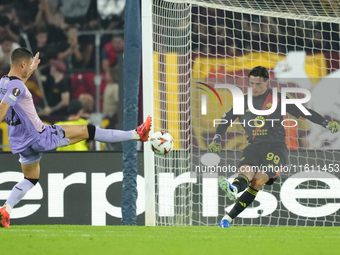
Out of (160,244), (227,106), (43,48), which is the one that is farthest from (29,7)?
(160,244)

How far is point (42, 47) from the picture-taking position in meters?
8.75

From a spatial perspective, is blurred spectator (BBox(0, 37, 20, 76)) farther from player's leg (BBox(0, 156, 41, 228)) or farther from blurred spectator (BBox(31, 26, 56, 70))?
player's leg (BBox(0, 156, 41, 228))

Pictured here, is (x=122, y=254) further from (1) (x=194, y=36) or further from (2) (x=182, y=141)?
(1) (x=194, y=36)

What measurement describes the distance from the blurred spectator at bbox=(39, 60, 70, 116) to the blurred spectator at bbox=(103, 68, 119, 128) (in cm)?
57

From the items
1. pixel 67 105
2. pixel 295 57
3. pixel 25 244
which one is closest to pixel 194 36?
pixel 295 57

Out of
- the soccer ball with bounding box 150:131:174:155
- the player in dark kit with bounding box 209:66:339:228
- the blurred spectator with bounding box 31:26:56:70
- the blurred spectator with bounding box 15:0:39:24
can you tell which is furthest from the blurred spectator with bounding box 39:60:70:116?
the soccer ball with bounding box 150:131:174:155

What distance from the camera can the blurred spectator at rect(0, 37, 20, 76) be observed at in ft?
28.1

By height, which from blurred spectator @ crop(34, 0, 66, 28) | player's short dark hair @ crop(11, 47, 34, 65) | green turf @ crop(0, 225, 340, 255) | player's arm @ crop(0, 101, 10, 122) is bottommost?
green turf @ crop(0, 225, 340, 255)

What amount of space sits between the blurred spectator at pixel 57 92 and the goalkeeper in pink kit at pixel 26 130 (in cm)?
289

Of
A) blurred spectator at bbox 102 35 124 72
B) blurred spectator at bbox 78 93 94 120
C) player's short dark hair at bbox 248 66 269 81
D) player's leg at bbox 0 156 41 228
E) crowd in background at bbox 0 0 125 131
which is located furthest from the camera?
blurred spectator at bbox 102 35 124 72

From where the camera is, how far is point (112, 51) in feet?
28.6

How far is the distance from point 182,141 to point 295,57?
2359mm

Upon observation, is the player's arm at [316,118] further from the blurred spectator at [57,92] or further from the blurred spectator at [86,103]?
the blurred spectator at [57,92]

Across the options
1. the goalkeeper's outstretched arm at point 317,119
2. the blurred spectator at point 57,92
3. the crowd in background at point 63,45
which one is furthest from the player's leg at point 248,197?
the blurred spectator at point 57,92
